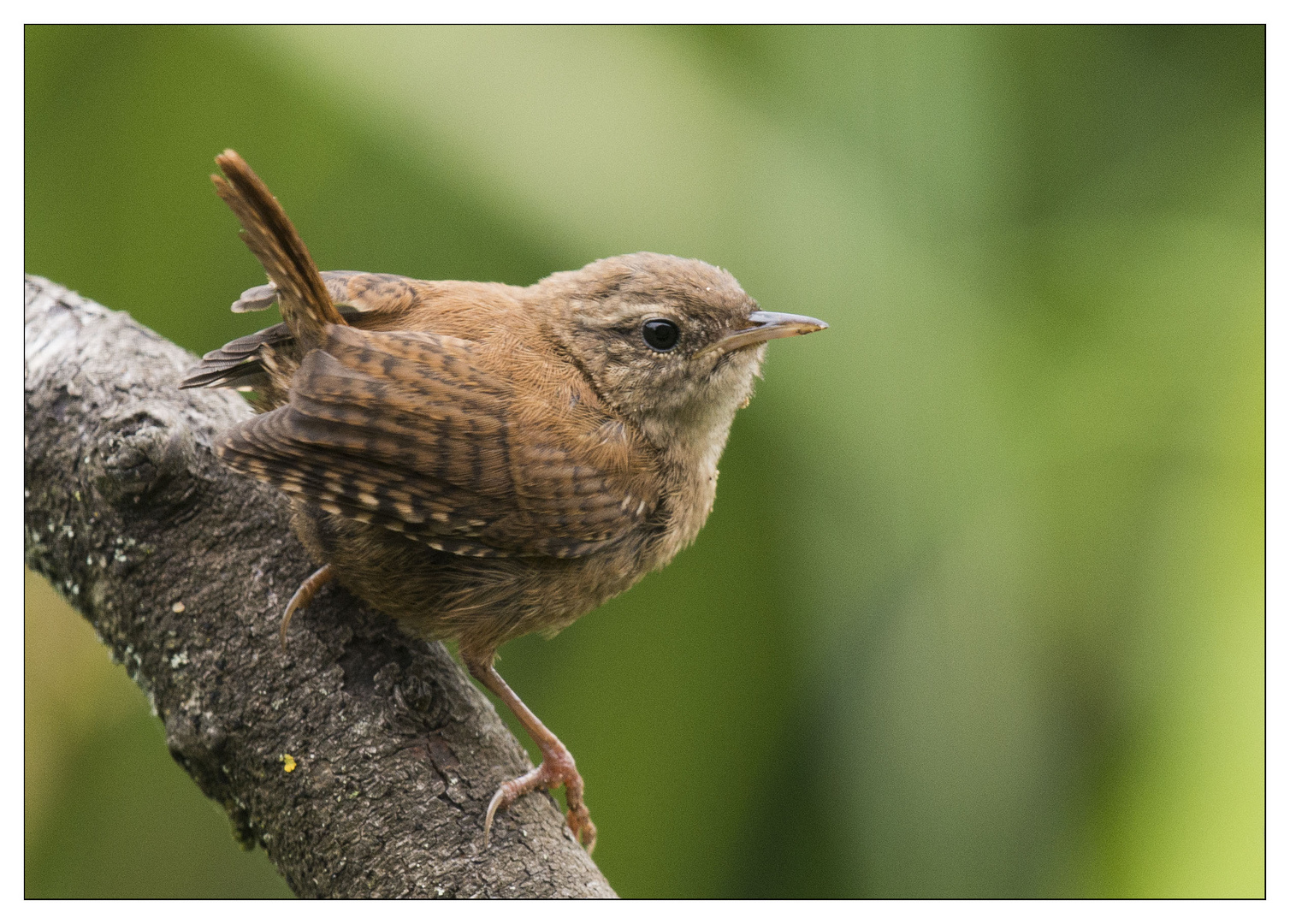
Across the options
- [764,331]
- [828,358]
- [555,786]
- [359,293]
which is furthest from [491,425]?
[828,358]

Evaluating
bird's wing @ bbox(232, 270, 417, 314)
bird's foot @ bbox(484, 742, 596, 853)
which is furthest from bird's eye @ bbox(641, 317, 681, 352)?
bird's foot @ bbox(484, 742, 596, 853)

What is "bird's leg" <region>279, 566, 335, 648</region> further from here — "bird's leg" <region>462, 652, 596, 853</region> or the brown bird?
"bird's leg" <region>462, 652, 596, 853</region>

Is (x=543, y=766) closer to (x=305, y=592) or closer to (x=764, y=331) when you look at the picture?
(x=305, y=592)

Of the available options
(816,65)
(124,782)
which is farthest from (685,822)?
(816,65)

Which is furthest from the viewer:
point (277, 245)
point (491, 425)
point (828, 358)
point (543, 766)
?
point (828, 358)

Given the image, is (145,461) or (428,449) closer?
(428,449)

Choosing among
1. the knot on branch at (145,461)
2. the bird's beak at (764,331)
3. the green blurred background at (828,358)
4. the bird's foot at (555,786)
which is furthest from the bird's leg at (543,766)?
the bird's beak at (764,331)

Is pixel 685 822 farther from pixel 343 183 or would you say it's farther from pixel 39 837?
pixel 343 183
